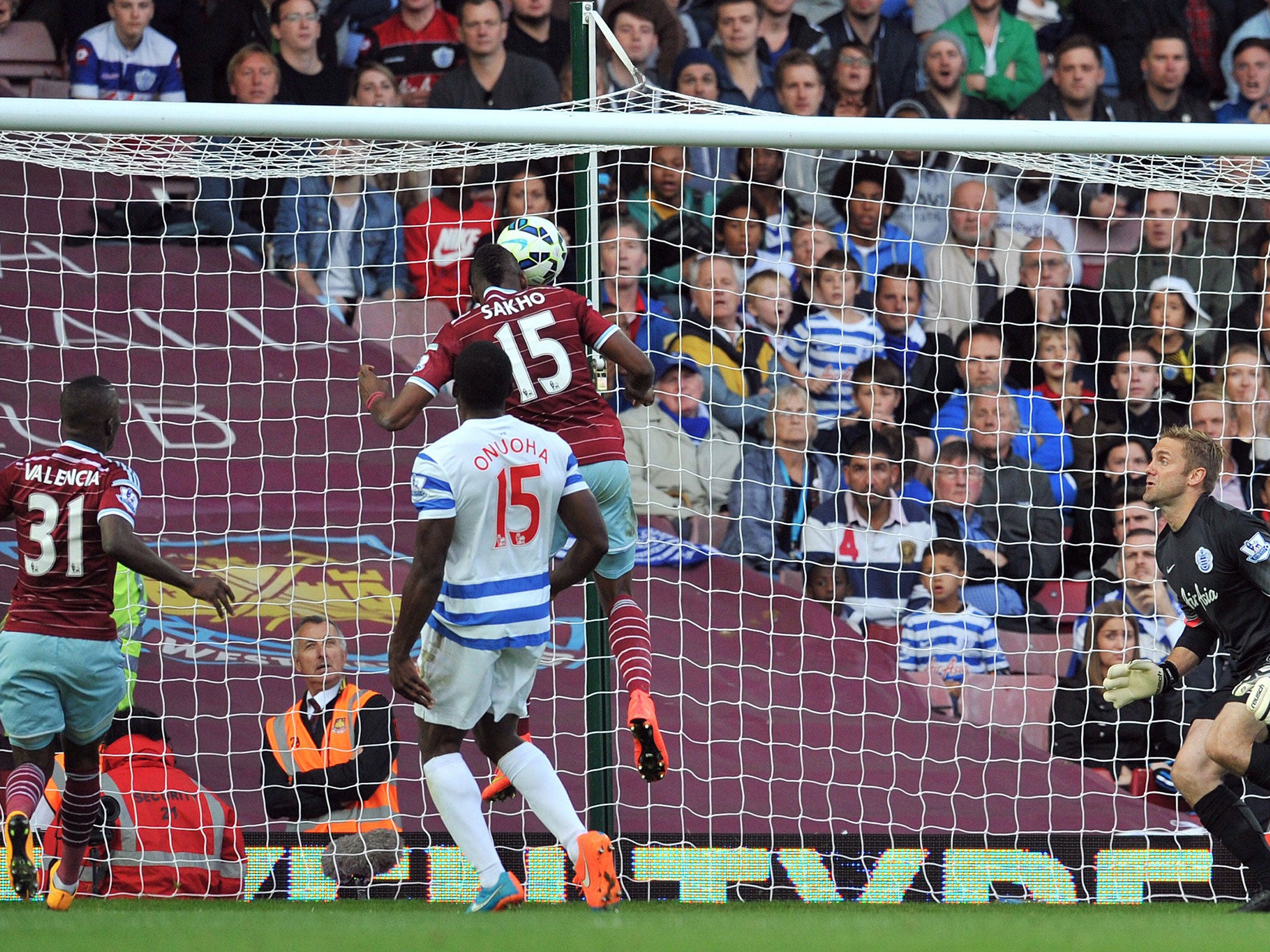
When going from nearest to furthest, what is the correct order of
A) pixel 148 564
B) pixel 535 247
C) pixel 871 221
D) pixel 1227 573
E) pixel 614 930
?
pixel 614 930
pixel 148 564
pixel 1227 573
pixel 535 247
pixel 871 221

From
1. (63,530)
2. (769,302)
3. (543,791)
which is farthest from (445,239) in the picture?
(543,791)

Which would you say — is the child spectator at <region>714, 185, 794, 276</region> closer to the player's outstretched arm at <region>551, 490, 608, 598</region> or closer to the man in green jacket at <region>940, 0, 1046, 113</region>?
the man in green jacket at <region>940, 0, 1046, 113</region>

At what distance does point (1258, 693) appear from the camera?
5812 millimetres

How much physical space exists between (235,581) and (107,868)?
166cm

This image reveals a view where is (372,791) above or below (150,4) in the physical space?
below

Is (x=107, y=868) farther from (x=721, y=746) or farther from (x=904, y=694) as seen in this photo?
(x=904, y=694)

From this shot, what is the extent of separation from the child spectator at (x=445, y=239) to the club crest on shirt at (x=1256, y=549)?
459cm

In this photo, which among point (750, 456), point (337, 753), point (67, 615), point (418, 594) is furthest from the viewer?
point (750, 456)

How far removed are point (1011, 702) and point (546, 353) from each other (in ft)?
11.5

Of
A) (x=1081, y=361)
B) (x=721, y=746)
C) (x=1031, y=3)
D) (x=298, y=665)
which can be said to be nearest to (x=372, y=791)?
(x=298, y=665)

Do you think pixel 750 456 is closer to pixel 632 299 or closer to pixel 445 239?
pixel 632 299

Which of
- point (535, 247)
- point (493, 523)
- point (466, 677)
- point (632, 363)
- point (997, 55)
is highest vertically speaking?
point (997, 55)

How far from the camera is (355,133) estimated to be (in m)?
6.41

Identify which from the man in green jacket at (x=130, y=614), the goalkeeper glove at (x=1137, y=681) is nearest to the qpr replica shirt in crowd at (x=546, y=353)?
the goalkeeper glove at (x=1137, y=681)
